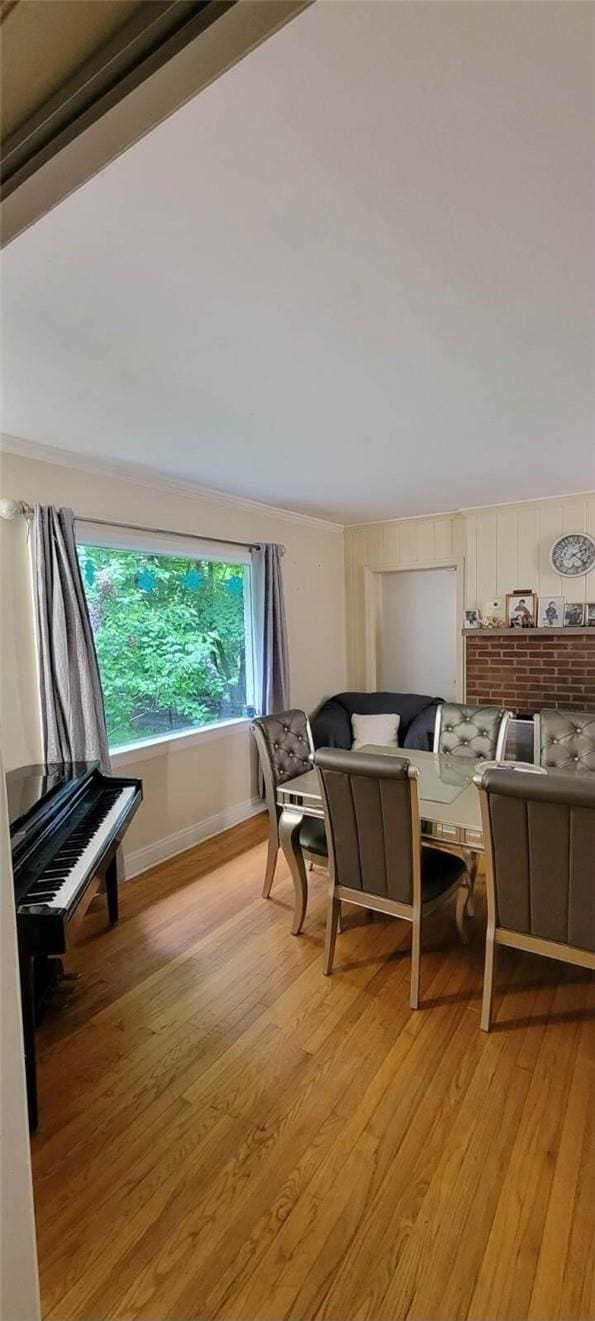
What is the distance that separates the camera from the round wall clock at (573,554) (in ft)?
13.3

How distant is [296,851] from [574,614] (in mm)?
2887

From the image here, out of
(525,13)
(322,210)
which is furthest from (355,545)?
(525,13)

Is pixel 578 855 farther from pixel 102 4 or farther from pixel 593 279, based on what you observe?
pixel 102 4

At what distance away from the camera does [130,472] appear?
3084mm

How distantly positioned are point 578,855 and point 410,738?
270 centimetres

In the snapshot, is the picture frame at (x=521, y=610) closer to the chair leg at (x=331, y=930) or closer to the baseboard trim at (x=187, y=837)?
the baseboard trim at (x=187, y=837)

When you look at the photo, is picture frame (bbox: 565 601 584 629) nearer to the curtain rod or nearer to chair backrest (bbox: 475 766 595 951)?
the curtain rod

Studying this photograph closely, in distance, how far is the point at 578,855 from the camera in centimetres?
170

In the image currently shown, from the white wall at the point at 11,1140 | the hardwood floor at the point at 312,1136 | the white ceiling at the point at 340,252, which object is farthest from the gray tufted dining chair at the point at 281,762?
the white wall at the point at 11,1140

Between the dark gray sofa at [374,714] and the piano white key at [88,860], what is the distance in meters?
2.05

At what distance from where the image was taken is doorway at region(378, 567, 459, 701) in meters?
4.99

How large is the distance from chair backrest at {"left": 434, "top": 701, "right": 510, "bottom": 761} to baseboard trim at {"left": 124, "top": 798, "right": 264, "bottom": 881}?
1.62 metres

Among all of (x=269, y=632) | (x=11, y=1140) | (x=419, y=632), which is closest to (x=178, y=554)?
(x=269, y=632)

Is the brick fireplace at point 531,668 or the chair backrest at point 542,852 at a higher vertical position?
the brick fireplace at point 531,668
